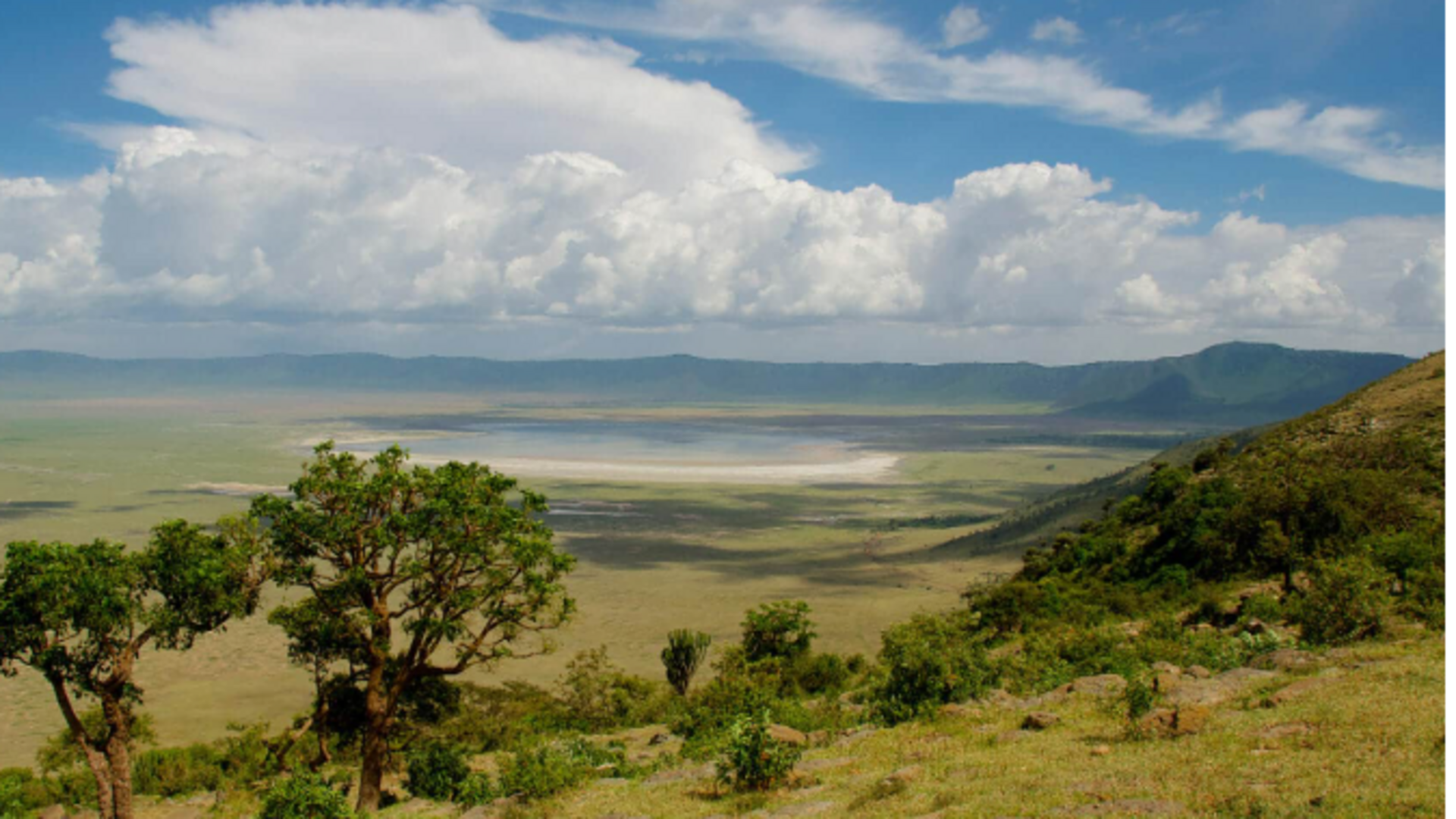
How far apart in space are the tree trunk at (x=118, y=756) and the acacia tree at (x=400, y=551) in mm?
3352

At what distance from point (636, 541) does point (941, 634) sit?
48.5 m

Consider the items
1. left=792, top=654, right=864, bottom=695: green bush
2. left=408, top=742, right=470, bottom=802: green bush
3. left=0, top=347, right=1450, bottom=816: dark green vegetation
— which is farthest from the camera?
left=792, top=654, right=864, bottom=695: green bush

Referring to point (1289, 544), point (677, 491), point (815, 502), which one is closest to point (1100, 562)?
point (1289, 544)

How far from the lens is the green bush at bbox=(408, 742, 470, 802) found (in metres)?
18.6

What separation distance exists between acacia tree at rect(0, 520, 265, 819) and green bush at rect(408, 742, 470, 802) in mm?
4729

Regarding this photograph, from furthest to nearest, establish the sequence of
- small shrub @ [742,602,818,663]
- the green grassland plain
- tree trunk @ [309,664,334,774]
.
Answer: the green grassland plain, small shrub @ [742,602,818,663], tree trunk @ [309,664,334,774]

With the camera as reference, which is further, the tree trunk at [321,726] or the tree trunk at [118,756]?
the tree trunk at [321,726]

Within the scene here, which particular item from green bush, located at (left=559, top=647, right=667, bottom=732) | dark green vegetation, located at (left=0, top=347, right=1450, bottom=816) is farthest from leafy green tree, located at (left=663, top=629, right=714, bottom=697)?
green bush, located at (left=559, top=647, right=667, bottom=732)

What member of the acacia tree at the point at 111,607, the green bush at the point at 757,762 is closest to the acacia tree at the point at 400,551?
the acacia tree at the point at 111,607

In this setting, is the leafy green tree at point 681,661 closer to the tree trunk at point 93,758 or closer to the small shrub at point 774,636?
the small shrub at point 774,636

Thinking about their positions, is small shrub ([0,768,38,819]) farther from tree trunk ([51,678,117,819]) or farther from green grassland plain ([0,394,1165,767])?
green grassland plain ([0,394,1165,767])

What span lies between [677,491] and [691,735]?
80.7m

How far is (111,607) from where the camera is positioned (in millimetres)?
15812

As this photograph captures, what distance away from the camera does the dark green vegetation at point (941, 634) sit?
57.0 feet
